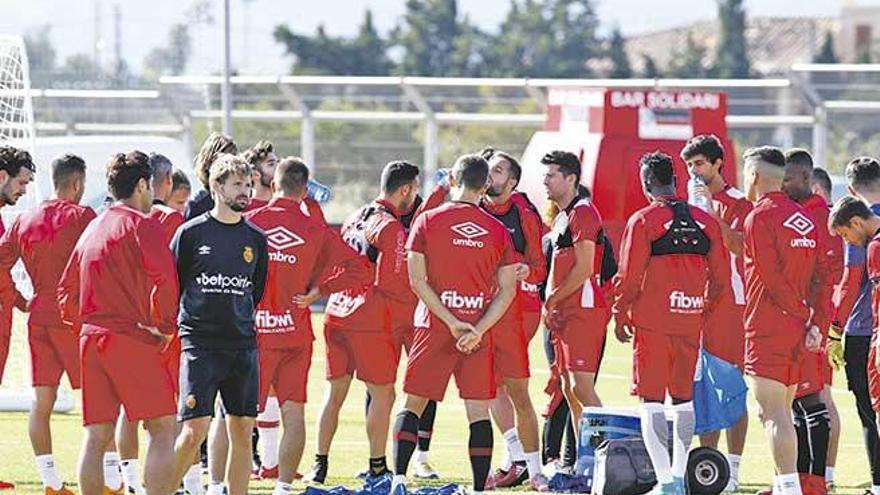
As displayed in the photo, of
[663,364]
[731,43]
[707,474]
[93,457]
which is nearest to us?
[93,457]

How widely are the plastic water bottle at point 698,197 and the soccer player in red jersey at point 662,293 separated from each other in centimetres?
13

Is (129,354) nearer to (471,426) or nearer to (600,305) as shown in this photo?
(471,426)

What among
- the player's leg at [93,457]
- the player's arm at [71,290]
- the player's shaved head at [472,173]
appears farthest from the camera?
the player's shaved head at [472,173]

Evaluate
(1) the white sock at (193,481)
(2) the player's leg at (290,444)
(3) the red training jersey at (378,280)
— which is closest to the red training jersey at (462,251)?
(2) the player's leg at (290,444)

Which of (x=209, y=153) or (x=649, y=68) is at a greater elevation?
(x=649, y=68)

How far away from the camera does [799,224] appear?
13.4m

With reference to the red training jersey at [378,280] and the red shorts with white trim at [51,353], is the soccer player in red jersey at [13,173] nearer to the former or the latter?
the red shorts with white trim at [51,353]

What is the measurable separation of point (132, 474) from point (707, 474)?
3647mm

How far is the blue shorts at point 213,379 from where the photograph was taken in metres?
12.3

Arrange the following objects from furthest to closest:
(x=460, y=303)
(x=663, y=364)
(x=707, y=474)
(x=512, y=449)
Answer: (x=512, y=449), (x=707, y=474), (x=663, y=364), (x=460, y=303)

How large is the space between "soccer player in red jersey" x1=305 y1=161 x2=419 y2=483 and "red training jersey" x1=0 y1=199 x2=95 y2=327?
185cm

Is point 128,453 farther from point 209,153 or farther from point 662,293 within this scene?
point 662,293

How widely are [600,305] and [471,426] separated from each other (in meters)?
1.86

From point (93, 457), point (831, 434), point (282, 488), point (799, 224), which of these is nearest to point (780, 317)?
point (799, 224)
